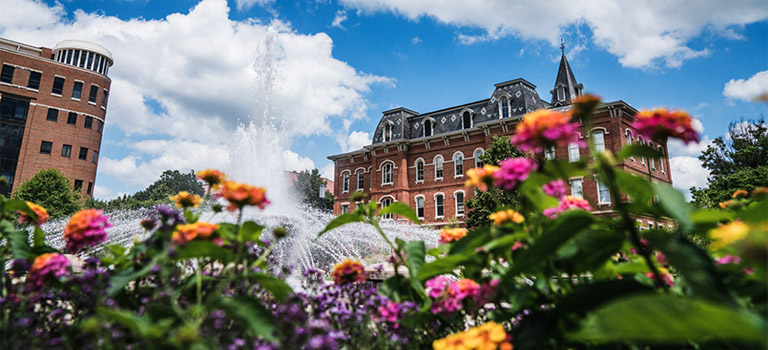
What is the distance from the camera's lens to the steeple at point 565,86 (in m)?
29.2

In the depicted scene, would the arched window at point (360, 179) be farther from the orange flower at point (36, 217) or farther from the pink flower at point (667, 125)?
the pink flower at point (667, 125)

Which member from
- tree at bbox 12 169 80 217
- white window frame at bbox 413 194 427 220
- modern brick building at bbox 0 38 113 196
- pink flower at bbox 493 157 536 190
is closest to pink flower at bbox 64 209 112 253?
pink flower at bbox 493 157 536 190

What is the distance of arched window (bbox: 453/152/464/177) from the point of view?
29.1 meters

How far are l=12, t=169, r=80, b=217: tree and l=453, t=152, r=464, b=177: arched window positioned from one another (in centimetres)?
2679

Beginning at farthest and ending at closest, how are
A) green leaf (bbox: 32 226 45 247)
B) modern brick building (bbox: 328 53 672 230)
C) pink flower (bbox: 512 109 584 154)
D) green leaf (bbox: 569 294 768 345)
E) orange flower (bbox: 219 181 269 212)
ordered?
modern brick building (bbox: 328 53 672 230) → green leaf (bbox: 32 226 45 247) → orange flower (bbox: 219 181 269 212) → pink flower (bbox: 512 109 584 154) → green leaf (bbox: 569 294 768 345)

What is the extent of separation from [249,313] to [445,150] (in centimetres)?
2917

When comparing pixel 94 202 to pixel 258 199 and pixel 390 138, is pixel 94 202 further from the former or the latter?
pixel 258 199

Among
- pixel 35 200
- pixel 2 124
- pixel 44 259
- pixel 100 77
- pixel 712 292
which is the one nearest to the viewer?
pixel 712 292

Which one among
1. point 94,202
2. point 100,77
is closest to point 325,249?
point 94,202

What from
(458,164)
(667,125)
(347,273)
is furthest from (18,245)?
(458,164)

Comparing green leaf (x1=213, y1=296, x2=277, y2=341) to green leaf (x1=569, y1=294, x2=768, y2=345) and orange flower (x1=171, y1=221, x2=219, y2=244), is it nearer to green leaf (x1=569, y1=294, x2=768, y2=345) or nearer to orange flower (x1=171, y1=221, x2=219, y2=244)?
orange flower (x1=171, y1=221, x2=219, y2=244)

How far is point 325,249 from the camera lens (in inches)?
487

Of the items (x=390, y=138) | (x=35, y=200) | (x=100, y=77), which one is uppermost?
(x=100, y=77)

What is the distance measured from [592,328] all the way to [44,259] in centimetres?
235
